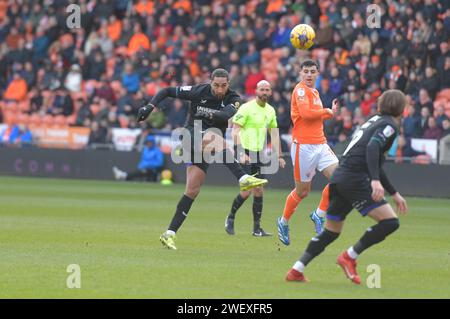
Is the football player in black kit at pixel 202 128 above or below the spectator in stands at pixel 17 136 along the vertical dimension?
above

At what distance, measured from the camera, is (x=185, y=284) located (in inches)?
410

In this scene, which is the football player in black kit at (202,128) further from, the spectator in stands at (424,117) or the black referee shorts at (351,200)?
the spectator in stands at (424,117)

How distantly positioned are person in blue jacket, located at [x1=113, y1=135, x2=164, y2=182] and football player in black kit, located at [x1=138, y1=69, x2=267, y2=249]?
15643 mm

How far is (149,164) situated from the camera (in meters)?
30.5

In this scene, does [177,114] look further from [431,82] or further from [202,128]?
[202,128]

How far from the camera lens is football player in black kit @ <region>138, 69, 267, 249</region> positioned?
1396 centimetres

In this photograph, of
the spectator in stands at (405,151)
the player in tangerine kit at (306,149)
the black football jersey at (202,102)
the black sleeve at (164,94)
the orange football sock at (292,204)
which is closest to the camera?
the black sleeve at (164,94)

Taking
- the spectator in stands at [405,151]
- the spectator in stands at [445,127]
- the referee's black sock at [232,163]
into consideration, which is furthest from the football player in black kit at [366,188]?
the spectator in stands at [405,151]

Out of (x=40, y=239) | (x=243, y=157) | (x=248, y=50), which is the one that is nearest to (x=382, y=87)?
(x=248, y=50)

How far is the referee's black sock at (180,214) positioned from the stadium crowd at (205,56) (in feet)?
41.6

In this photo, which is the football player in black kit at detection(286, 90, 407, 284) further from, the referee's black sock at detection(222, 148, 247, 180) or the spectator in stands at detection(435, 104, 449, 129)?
the spectator in stands at detection(435, 104, 449, 129)

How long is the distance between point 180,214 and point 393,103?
14.9ft

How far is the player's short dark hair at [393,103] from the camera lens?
1026 cm

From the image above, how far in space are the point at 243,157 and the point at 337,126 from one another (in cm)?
1130
